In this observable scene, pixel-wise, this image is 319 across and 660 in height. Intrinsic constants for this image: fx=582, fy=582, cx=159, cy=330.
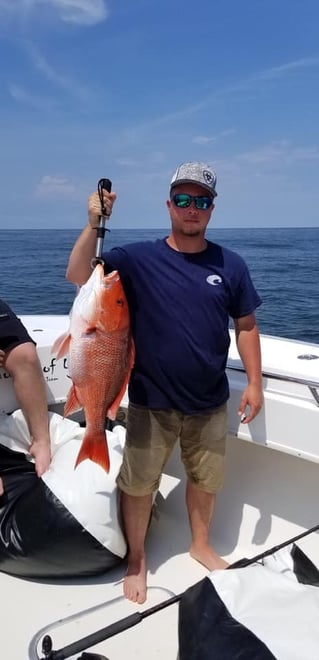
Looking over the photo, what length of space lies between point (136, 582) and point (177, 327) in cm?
132

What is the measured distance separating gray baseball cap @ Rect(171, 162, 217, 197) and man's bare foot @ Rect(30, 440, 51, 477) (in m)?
1.61

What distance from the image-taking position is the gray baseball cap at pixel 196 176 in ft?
8.74

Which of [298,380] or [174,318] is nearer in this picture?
[174,318]

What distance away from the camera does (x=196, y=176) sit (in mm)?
2662

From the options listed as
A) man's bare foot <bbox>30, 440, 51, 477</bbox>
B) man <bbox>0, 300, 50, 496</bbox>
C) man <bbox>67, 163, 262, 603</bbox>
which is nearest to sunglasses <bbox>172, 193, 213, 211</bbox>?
man <bbox>67, 163, 262, 603</bbox>

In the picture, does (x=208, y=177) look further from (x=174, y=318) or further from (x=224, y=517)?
(x=224, y=517)

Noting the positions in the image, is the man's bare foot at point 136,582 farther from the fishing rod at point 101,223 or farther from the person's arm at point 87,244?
the fishing rod at point 101,223

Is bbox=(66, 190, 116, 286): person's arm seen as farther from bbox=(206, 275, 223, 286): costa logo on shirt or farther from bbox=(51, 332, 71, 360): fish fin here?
bbox=(206, 275, 223, 286): costa logo on shirt

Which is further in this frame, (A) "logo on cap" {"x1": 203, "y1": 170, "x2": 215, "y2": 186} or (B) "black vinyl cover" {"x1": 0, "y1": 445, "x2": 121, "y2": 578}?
(B) "black vinyl cover" {"x1": 0, "y1": 445, "x2": 121, "y2": 578}

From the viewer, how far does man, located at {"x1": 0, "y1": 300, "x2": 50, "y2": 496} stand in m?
3.35

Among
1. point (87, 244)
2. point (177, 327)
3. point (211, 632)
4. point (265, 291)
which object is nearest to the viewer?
point (211, 632)

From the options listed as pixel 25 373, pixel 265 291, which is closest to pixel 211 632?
pixel 25 373

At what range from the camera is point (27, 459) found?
338 cm

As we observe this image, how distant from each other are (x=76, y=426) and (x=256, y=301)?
1356mm
